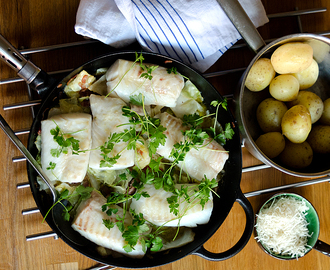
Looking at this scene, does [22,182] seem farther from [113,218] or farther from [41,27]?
[41,27]

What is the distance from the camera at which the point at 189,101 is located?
1.10 metres

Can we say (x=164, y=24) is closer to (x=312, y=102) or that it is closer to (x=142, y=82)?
(x=142, y=82)

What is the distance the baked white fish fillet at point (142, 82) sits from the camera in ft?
3.27

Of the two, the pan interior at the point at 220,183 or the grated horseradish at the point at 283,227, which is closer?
the pan interior at the point at 220,183

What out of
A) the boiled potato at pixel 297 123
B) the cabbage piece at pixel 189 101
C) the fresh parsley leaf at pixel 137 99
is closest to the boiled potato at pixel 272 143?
the boiled potato at pixel 297 123

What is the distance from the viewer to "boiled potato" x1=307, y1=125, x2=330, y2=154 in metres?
1.08

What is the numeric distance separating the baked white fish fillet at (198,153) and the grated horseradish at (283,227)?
1.14 feet

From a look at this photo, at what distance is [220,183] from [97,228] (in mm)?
497

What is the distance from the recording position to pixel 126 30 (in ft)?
3.46

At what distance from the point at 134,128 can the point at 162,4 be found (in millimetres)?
452

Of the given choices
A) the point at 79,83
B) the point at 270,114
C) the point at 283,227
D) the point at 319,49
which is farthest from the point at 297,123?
the point at 79,83

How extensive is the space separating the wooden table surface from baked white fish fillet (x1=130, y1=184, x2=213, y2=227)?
0.85ft

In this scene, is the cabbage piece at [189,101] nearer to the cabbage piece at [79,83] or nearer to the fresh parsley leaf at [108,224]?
Answer: the cabbage piece at [79,83]

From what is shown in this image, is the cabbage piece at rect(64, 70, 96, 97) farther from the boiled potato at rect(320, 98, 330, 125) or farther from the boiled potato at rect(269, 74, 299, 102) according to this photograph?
the boiled potato at rect(320, 98, 330, 125)
